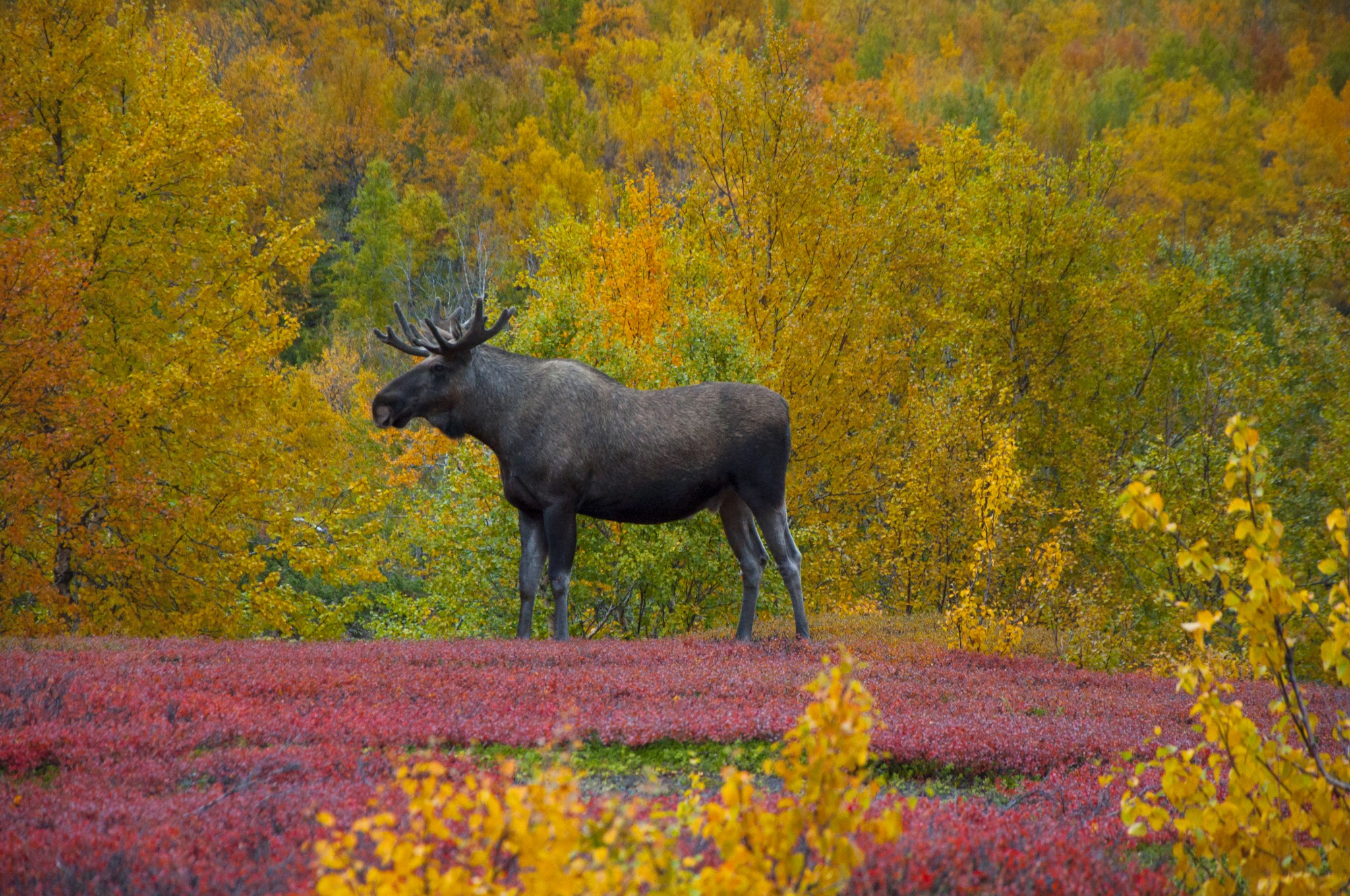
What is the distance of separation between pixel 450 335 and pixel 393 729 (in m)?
6.50

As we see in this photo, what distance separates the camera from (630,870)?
3.18 m

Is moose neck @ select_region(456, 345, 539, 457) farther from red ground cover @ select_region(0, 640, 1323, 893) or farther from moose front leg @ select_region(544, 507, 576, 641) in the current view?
red ground cover @ select_region(0, 640, 1323, 893)

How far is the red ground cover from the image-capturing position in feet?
13.0

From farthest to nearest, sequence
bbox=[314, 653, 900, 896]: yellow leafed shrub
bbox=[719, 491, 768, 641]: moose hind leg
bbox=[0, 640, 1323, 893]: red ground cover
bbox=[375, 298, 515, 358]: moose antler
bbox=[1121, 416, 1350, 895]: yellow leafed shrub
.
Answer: bbox=[719, 491, 768, 641]: moose hind leg → bbox=[375, 298, 515, 358]: moose antler → bbox=[0, 640, 1323, 893]: red ground cover → bbox=[1121, 416, 1350, 895]: yellow leafed shrub → bbox=[314, 653, 900, 896]: yellow leafed shrub

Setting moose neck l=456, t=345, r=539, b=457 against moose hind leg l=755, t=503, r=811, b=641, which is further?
moose neck l=456, t=345, r=539, b=457

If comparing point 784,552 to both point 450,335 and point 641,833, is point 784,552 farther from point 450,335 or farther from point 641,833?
point 641,833

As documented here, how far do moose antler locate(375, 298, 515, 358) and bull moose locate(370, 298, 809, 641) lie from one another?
0.08 feet

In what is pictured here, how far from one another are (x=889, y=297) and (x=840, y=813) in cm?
2749

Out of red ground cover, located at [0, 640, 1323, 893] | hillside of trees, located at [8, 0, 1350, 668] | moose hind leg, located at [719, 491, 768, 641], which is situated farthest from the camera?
hillside of trees, located at [8, 0, 1350, 668]

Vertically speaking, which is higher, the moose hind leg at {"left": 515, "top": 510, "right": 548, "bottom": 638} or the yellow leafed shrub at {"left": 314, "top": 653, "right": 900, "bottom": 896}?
the yellow leafed shrub at {"left": 314, "top": 653, "right": 900, "bottom": 896}

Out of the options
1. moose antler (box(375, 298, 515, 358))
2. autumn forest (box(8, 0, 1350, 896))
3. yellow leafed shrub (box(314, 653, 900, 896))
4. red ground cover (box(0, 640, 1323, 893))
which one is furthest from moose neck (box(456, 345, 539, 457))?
yellow leafed shrub (box(314, 653, 900, 896))

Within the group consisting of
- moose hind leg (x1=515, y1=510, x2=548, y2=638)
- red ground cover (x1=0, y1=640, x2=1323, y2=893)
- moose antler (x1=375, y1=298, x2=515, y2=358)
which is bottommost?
moose hind leg (x1=515, y1=510, x2=548, y2=638)

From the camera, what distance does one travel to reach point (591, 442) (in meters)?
11.1

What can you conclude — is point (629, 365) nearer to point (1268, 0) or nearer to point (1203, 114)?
point (1203, 114)
